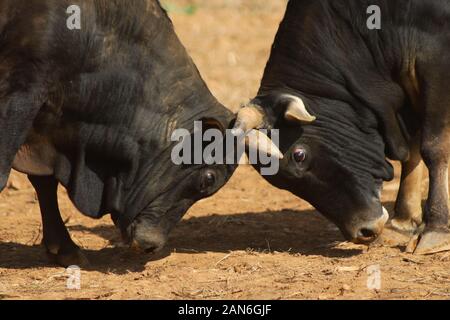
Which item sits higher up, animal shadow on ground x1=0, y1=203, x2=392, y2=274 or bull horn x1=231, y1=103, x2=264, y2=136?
bull horn x1=231, y1=103, x2=264, y2=136

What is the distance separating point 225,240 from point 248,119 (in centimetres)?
158

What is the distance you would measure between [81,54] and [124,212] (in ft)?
4.13

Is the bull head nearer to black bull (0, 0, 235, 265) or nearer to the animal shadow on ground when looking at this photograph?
black bull (0, 0, 235, 265)

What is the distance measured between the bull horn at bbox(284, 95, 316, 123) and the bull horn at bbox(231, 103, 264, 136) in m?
0.22

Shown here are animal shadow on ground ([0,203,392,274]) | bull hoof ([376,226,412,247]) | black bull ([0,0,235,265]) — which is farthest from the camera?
bull hoof ([376,226,412,247])

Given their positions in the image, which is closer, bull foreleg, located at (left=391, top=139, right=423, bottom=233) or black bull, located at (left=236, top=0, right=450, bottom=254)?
black bull, located at (left=236, top=0, right=450, bottom=254)

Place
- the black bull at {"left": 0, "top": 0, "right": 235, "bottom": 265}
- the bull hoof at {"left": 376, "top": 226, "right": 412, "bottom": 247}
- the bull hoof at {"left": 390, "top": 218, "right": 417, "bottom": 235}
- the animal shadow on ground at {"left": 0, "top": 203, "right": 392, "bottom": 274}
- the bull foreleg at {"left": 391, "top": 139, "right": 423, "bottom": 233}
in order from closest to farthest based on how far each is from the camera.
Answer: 1. the black bull at {"left": 0, "top": 0, "right": 235, "bottom": 265}
2. the animal shadow on ground at {"left": 0, "top": 203, "right": 392, "bottom": 274}
3. the bull hoof at {"left": 376, "top": 226, "right": 412, "bottom": 247}
4. the bull hoof at {"left": 390, "top": 218, "right": 417, "bottom": 235}
5. the bull foreleg at {"left": 391, "top": 139, "right": 423, "bottom": 233}

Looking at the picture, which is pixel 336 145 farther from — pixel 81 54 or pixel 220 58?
pixel 220 58

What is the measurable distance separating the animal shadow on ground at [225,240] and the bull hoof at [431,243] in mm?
485

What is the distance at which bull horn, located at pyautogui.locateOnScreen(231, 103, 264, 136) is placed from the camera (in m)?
8.94

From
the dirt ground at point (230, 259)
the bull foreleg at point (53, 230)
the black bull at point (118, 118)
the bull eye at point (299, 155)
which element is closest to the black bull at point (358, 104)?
the bull eye at point (299, 155)

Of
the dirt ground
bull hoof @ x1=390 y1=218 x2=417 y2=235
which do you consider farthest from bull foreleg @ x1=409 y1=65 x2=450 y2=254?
bull hoof @ x1=390 y1=218 x2=417 y2=235

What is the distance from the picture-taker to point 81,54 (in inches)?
341

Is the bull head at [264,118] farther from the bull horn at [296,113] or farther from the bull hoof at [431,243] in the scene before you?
the bull hoof at [431,243]
